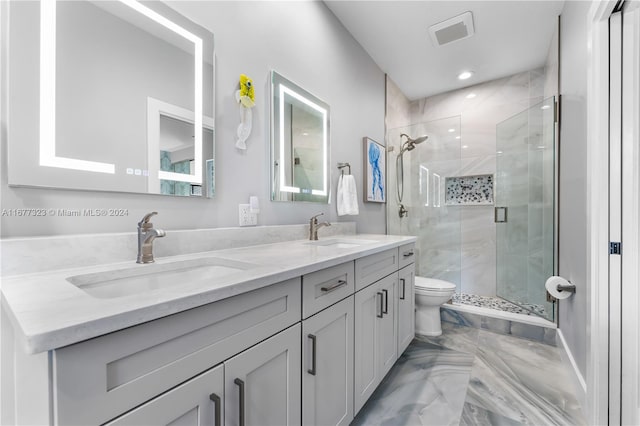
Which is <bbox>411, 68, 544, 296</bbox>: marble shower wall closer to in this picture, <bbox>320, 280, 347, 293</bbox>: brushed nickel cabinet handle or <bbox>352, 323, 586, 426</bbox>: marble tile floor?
<bbox>352, 323, 586, 426</bbox>: marble tile floor

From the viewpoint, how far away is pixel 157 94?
1.06 m

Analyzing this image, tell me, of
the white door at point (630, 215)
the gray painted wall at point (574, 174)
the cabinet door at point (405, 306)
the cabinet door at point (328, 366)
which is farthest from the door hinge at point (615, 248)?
the cabinet door at point (328, 366)

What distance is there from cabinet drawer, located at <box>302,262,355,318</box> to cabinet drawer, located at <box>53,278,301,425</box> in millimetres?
192

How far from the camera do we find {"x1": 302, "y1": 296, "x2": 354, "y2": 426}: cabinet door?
0.93m

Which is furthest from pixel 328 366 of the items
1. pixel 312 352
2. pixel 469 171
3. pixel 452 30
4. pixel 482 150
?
pixel 482 150

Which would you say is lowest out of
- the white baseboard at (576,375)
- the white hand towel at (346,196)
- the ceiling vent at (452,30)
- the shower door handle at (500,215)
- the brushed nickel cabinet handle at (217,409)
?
the white baseboard at (576,375)

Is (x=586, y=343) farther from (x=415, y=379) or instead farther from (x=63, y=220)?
(x=63, y=220)

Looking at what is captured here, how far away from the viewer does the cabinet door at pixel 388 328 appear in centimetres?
148

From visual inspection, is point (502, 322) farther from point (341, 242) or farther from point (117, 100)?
point (117, 100)

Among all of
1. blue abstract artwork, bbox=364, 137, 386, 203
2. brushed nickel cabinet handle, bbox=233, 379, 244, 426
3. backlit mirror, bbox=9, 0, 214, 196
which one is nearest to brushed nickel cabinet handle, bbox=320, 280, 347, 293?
brushed nickel cabinet handle, bbox=233, 379, 244, 426

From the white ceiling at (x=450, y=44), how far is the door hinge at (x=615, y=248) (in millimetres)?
1834

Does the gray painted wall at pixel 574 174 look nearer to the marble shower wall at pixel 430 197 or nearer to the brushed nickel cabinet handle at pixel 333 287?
the marble shower wall at pixel 430 197

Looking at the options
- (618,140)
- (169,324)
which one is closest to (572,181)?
(618,140)

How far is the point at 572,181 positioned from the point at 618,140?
0.58 meters
